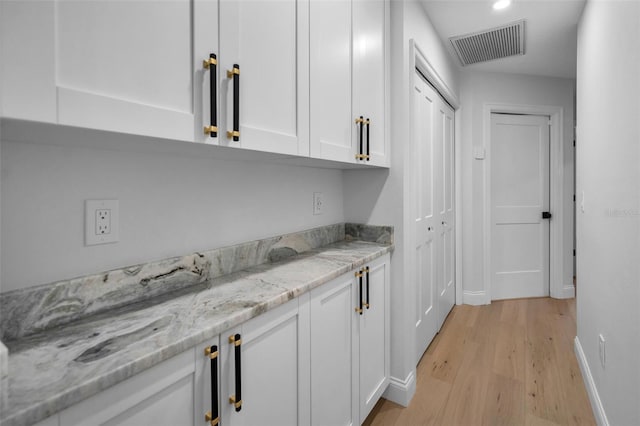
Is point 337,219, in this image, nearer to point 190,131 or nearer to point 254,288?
point 254,288

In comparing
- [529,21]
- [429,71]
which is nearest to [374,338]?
[429,71]

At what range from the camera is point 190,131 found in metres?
0.83

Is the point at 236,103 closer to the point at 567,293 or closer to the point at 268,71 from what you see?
the point at 268,71

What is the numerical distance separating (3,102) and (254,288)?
0.75 meters

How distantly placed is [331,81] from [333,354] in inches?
43.5

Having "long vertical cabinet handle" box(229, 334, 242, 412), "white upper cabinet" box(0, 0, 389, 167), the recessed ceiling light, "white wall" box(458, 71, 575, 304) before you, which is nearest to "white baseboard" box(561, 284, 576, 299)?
"white wall" box(458, 71, 575, 304)

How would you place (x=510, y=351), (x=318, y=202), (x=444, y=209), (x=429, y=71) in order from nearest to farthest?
(x=318, y=202) < (x=429, y=71) < (x=510, y=351) < (x=444, y=209)

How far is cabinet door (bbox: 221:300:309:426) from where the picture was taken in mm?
854

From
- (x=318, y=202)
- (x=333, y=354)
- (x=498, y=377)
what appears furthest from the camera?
(x=498, y=377)

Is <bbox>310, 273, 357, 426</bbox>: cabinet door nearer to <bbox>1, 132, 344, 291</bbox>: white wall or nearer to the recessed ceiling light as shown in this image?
<bbox>1, 132, 344, 291</bbox>: white wall

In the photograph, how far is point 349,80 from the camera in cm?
151

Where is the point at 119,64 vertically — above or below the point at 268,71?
below

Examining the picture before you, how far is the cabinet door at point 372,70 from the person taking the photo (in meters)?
1.57

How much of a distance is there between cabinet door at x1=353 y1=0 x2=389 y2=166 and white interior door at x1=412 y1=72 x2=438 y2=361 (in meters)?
0.32
